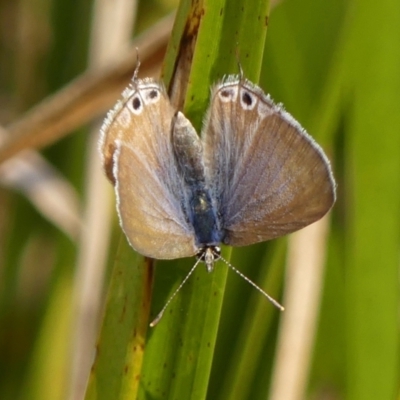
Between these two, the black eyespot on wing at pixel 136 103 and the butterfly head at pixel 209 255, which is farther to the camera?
the black eyespot on wing at pixel 136 103

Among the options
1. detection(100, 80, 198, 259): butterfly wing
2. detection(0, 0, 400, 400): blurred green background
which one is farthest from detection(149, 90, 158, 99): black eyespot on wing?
detection(0, 0, 400, 400): blurred green background

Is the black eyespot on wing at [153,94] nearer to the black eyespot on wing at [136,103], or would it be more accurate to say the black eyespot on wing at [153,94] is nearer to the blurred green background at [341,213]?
the black eyespot on wing at [136,103]

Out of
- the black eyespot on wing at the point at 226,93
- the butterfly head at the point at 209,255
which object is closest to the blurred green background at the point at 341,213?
the butterfly head at the point at 209,255

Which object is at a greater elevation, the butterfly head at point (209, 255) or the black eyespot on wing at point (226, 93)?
the black eyespot on wing at point (226, 93)

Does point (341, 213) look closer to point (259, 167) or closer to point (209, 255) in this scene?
point (259, 167)

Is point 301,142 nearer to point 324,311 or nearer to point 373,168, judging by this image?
point 373,168

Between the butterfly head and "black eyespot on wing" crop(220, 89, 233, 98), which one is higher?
"black eyespot on wing" crop(220, 89, 233, 98)

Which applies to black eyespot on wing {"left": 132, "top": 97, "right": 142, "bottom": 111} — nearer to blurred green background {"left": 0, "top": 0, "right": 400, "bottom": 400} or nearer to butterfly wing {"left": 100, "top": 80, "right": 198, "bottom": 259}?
butterfly wing {"left": 100, "top": 80, "right": 198, "bottom": 259}
